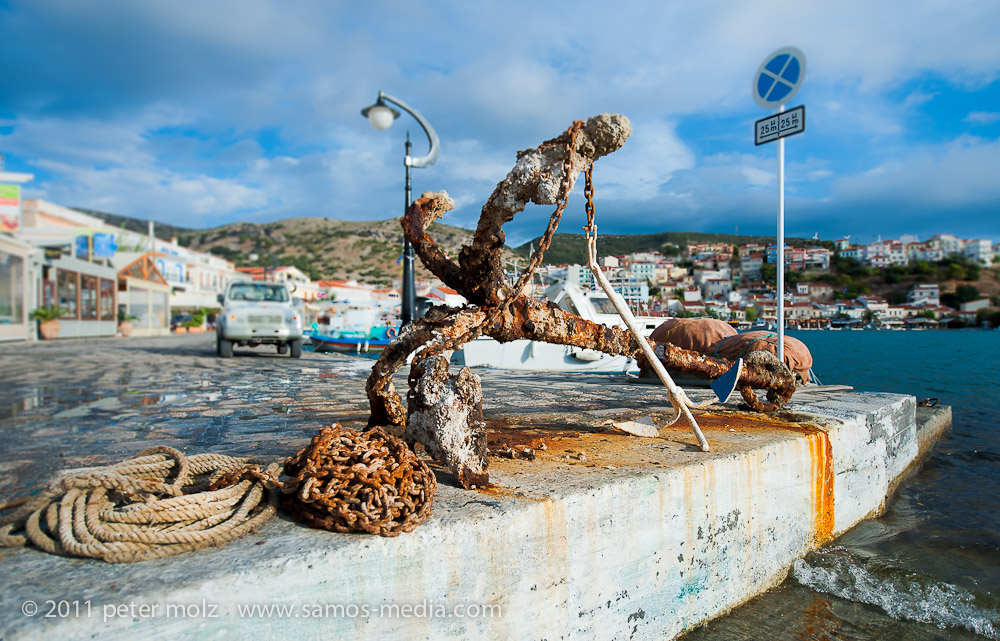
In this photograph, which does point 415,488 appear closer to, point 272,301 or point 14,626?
point 14,626

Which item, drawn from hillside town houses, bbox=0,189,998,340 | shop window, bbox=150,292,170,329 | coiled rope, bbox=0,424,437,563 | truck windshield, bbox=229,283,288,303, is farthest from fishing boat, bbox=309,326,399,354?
shop window, bbox=150,292,170,329

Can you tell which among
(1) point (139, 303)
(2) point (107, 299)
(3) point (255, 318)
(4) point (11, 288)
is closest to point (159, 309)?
(1) point (139, 303)

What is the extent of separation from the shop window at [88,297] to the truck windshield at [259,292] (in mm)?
18833

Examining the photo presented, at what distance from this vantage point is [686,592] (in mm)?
2812

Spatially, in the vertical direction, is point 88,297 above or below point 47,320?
above

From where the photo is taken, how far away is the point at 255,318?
45.1 ft

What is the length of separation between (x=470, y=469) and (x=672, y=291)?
23339 millimetres

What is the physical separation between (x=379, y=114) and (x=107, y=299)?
27.1 m

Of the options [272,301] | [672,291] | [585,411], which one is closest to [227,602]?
[585,411]

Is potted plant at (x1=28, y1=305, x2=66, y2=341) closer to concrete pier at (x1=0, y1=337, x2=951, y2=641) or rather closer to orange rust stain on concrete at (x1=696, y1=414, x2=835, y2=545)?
concrete pier at (x1=0, y1=337, x2=951, y2=641)

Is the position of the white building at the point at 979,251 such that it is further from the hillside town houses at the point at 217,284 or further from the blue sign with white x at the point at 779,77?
the blue sign with white x at the point at 779,77

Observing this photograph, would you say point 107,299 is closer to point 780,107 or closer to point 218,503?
point 780,107

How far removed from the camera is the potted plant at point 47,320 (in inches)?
908

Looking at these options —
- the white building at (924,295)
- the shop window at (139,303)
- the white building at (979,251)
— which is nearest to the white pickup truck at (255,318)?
the shop window at (139,303)
